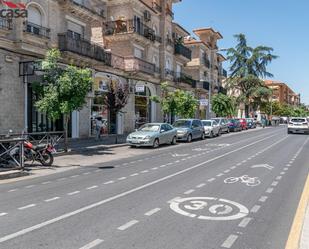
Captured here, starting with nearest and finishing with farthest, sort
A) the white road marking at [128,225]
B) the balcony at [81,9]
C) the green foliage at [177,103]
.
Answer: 1. the white road marking at [128,225]
2. the balcony at [81,9]
3. the green foliage at [177,103]

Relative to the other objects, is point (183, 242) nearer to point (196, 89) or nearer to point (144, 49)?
point (144, 49)

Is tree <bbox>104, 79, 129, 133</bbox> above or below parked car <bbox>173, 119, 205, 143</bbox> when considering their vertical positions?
above

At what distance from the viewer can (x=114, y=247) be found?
195 inches

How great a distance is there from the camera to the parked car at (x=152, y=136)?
21281 mm

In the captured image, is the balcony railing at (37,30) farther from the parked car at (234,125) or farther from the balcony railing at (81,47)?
the parked car at (234,125)

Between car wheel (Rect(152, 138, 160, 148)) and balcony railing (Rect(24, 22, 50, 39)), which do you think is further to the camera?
car wheel (Rect(152, 138, 160, 148))

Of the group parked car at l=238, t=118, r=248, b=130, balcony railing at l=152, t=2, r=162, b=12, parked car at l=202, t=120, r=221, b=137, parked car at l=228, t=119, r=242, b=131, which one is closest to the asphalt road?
parked car at l=202, t=120, r=221, b=137

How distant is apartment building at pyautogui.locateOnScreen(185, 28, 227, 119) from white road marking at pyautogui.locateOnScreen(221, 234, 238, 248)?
41953mm

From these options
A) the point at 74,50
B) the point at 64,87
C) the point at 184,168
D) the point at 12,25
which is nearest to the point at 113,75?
the point at 74,50

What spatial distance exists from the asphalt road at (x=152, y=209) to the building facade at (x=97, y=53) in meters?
9.63

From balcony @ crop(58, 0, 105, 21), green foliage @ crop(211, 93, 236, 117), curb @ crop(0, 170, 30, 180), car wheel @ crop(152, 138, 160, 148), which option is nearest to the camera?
curb @ crop(0, 170, 30, 180)

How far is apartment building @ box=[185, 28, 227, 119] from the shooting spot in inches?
2067

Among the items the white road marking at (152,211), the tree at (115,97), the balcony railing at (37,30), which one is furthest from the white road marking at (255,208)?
the tree at (115,97)

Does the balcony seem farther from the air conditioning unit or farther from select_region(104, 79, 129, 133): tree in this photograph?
the air conditioning unit
